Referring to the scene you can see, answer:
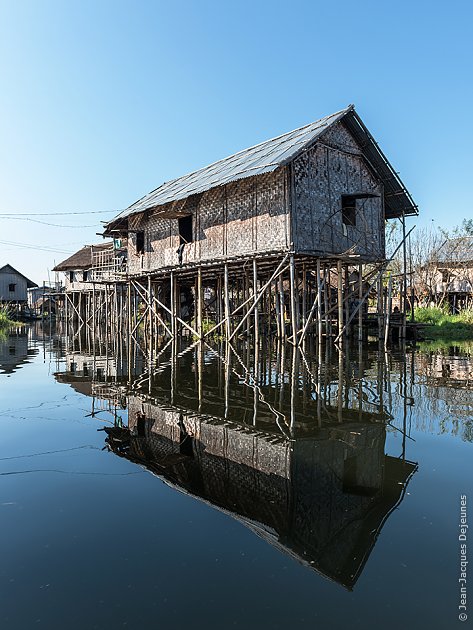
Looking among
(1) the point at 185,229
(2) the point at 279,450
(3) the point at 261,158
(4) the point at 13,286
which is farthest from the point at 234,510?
(4) the point at 13,286

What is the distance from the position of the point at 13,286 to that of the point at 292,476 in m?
47.1

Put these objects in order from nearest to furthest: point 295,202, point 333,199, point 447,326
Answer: point 295,202 → point 333,199 → point 447,326

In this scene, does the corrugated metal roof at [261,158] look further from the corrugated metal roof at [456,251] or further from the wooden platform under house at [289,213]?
the corrugated metal roof at [456,251]

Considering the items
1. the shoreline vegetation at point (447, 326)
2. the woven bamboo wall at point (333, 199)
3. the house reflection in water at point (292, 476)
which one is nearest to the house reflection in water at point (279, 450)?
the house reflection in water at point (292, 476)

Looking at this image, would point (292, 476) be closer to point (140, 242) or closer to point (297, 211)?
point (297, 211)

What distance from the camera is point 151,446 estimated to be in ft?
16.3

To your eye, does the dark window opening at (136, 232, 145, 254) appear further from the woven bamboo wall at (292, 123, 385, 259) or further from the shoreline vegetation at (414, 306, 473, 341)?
the shoreline vegetation at (414, 306, 473, 341)

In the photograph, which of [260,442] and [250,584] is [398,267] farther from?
[250,584]

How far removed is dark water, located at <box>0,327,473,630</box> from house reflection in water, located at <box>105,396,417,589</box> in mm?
17

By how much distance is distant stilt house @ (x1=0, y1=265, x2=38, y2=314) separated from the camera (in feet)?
145

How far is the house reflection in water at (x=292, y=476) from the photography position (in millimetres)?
2920

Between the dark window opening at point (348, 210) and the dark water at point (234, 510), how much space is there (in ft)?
30.4

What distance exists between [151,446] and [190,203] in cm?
1268

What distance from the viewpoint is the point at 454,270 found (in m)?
31.7
